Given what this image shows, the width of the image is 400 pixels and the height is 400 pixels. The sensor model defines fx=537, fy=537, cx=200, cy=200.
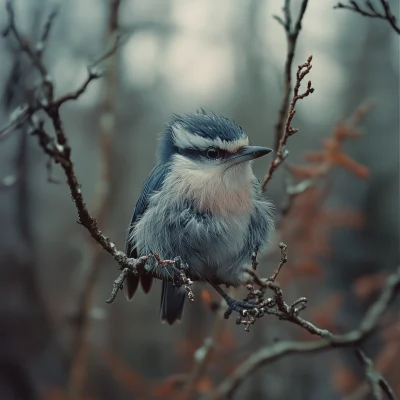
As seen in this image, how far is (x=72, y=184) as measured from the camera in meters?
1.01

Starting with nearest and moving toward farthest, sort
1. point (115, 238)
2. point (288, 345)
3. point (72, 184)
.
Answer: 1. point (72, 184)
2. point (288, 345)
3. point (115, 238)

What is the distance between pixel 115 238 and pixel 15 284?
0.77 m

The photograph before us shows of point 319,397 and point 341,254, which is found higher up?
point 341,254

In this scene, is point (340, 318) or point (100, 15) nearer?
point (100, 15)

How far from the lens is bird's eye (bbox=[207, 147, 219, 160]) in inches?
56.5

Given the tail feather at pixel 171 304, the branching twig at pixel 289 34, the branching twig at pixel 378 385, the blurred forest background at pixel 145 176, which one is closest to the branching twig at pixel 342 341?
the branching twig at pixel 378 385

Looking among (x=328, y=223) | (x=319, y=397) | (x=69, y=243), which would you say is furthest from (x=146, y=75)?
(x=319, y=397)

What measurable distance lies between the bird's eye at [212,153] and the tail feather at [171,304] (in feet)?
1.84

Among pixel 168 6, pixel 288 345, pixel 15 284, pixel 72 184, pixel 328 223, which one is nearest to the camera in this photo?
pixel 72 184

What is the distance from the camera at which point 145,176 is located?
2652 millimetres

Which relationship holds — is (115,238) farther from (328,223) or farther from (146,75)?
(328,223)

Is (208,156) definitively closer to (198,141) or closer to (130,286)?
(198,141)

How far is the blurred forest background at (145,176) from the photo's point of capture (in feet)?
9.01

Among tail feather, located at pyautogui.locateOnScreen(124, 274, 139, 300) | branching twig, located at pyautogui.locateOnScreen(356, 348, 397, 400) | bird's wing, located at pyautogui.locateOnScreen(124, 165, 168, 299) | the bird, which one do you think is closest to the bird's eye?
the bird
